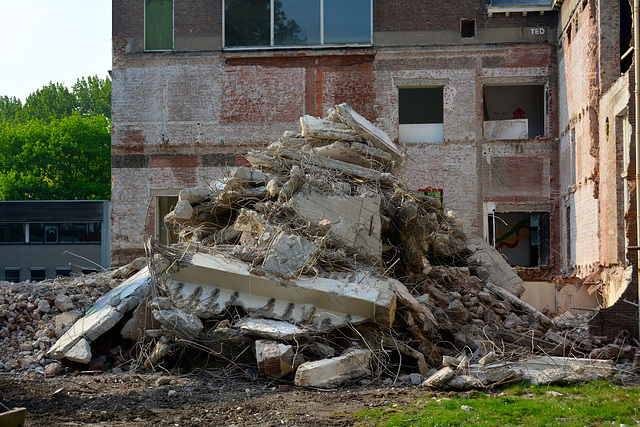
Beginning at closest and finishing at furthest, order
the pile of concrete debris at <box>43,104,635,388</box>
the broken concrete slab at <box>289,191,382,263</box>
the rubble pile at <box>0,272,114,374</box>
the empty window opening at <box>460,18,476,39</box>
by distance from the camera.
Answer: the pile of concrete debris at <box>43,104,635,388</box>, the rubble pile at <box>0,272,114,374</box>, the broken concrete slab at <box>289,191,382,263</box>, the empty window opening at <box>460,18,476,39</box>

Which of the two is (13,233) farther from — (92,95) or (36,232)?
(92,95)

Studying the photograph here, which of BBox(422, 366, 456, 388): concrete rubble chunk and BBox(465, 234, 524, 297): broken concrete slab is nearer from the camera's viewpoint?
BBox(422, 366, 456, 388): concrete rubble chunk

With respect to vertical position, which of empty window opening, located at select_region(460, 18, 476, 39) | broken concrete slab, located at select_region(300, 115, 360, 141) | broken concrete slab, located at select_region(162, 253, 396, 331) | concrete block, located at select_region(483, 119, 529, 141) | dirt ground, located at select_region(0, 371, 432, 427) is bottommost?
dirt ground, located at select_region(0, 371, 432, 427)

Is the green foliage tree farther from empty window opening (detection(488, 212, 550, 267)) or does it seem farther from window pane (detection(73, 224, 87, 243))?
empty window opening (detection(488, 212, 550, 267))

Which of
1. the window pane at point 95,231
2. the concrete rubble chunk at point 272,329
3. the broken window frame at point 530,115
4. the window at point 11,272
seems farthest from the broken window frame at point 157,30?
the window at point 11,272

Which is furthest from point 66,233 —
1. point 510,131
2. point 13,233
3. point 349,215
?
point 349,215

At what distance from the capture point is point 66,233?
98.4ft

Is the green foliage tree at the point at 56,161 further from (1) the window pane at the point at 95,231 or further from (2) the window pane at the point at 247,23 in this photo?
(2) the window pane at the point at 247,23

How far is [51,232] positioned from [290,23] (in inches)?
675

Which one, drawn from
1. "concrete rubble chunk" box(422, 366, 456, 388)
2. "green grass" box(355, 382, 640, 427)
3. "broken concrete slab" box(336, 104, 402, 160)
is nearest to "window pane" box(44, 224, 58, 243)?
"broken concrete slab" box(336, 104, 402, 160)

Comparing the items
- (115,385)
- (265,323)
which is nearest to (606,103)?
(265,323)

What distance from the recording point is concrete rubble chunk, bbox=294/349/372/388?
722 centimetres

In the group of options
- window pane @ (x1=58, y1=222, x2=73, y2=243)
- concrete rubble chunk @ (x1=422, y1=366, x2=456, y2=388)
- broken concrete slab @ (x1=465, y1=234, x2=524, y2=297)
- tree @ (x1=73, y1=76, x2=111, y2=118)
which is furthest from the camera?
tree @ (x1=73, y1=76, x2=111, y2=118)

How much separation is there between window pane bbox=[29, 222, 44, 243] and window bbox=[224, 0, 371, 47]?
1560 cm
